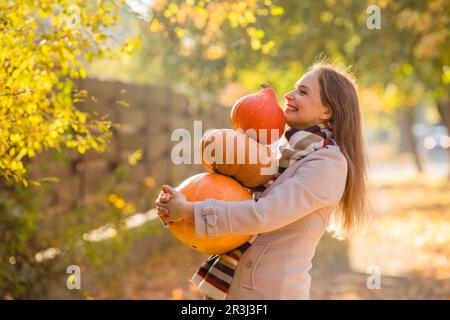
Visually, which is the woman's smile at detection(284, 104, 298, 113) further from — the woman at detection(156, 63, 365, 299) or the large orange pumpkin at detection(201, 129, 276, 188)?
the large orange pumpkin at detection(201, 129, 276, 188)

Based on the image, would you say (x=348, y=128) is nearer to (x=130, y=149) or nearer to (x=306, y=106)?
(x=306, y=106)

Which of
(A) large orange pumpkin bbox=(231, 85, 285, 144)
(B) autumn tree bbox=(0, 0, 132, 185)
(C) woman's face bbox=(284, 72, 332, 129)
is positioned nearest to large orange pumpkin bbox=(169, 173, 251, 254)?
(A) large orange pumpkin bbox=(231, 85, 285, 144)

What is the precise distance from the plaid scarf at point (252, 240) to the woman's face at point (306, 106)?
5 cm

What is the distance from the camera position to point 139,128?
9.12 metres

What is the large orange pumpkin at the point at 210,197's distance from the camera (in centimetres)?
246

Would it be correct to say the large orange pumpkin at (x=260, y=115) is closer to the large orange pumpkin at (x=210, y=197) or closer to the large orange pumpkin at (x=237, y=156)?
the large orange pumpkin at (x=237, y=156)

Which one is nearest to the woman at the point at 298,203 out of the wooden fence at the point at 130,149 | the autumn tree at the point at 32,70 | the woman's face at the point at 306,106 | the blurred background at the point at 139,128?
the woman's face at the point at 306,106

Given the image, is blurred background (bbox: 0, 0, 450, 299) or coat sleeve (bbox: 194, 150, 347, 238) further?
blurred background (bbox: 0, 0, 450, 299)

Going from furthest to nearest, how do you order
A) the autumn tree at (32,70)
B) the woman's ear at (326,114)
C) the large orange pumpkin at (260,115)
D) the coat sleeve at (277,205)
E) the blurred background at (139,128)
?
the blurred background at (139,128)
the autumn tree at (32,70)
the woman's ear at (326,114)
the large orange pumpkin at (260,115)
the coat sleeve at (277,205)

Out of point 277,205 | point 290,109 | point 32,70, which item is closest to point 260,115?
point 290,109

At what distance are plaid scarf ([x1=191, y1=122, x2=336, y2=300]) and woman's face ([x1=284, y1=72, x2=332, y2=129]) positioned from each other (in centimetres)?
5

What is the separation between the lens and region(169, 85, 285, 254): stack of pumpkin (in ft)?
8.16

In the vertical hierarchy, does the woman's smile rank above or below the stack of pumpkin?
above

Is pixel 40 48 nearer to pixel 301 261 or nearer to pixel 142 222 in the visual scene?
pixel 301 261
